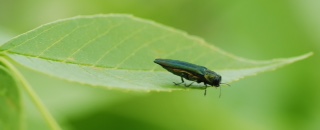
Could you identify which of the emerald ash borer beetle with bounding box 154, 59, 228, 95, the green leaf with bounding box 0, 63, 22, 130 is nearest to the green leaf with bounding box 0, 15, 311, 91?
the emerald ash borer beetle with bounding box 154, 59, 228, 95

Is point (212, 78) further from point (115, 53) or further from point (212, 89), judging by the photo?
point (212, 89)

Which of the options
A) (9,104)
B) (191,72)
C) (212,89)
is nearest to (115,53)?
(9,104)

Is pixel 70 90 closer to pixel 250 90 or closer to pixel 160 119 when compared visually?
pixel 160 119

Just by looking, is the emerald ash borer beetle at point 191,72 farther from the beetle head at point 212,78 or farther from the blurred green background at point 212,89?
the blurred green background at point 212,89

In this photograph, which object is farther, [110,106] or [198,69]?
[110,106]

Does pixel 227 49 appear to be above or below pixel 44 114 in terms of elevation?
above

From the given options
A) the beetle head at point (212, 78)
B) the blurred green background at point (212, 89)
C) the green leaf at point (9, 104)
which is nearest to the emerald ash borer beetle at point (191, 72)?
the beetle head at point (212, 78)

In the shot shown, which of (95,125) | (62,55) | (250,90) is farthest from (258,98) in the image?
(62,55)
